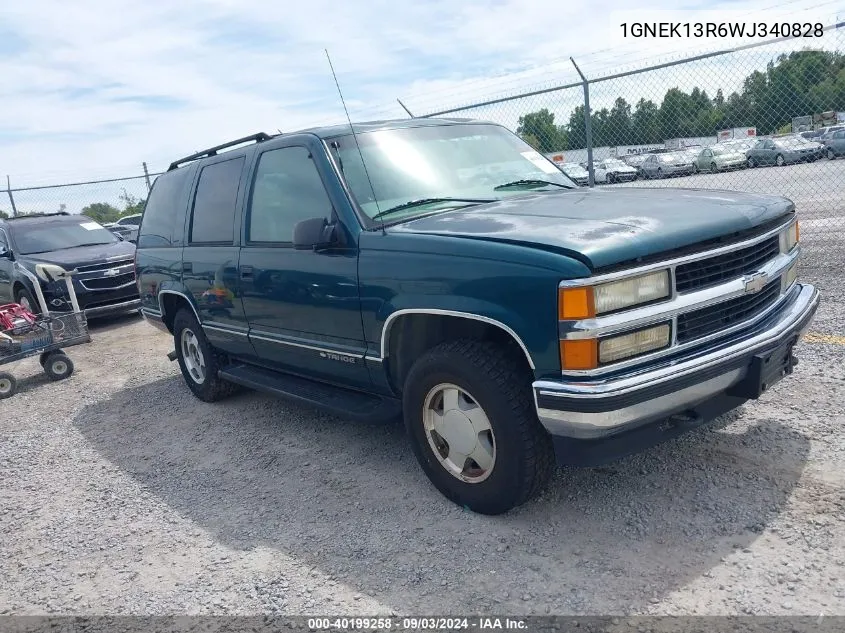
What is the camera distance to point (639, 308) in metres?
2.80

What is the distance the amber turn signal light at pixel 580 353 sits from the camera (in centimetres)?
271

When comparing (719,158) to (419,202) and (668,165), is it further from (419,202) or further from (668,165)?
(419,202)

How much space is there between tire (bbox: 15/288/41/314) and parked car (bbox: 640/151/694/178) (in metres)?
10.6

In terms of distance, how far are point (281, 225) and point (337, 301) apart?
787 mm

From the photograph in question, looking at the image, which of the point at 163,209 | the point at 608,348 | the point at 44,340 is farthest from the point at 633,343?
the point at 44,340

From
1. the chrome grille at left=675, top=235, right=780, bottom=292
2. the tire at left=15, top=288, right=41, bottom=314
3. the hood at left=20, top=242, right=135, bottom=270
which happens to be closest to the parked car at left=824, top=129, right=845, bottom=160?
the chrome grille at left=675, top=235, right=780, bottom=292

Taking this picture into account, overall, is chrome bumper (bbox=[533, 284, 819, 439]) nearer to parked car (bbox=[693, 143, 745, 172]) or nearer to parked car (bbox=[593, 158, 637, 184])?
parked car (bbox=[693, 143, 745, 172])

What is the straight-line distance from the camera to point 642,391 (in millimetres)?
2721

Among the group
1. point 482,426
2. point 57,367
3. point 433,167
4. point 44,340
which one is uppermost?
point 433,167

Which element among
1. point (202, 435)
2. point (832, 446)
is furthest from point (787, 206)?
point (202, 435)

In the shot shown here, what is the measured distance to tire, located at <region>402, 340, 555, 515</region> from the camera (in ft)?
9.89

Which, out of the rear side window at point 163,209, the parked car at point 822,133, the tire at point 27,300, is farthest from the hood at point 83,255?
the parked car at point 822,133

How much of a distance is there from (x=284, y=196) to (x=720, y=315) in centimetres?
258

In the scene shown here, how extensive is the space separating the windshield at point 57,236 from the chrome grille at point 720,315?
10.2 meters
